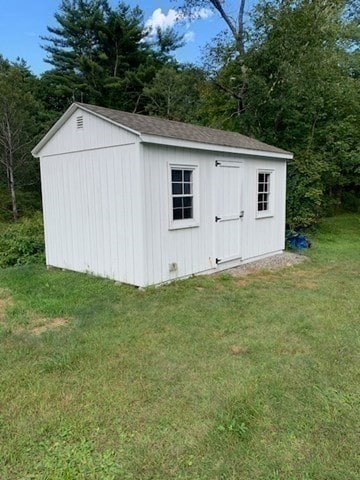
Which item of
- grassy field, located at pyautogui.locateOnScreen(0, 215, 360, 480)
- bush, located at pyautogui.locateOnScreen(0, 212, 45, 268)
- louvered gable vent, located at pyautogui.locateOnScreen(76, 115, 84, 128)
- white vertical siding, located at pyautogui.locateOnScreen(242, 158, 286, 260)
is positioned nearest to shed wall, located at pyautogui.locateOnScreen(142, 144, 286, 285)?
white vertical siding, located at pyautogui.locateOnScreen(242, 158, 286, 260)

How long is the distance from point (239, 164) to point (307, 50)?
690 centimetres

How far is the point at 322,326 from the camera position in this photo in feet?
12.8

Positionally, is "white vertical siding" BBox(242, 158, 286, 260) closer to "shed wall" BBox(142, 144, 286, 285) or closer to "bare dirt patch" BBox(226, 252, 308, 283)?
"shed wall" BBox(142, 144, 286, 285)

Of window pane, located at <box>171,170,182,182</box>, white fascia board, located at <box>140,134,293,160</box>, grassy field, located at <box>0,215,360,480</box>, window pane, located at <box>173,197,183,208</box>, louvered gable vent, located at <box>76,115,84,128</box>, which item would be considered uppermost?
louvered gable vent, located at <box>76,115,84,128</box>

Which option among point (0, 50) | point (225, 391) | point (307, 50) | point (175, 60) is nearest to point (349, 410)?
point (225, 391)

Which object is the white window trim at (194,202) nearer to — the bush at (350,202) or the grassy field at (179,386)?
the grassy field at (179,386)

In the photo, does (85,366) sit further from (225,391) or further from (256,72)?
(256,72)

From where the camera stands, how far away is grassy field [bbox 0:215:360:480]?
1.99m

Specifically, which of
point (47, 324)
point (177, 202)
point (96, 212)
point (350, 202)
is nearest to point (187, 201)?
point (177, 202)

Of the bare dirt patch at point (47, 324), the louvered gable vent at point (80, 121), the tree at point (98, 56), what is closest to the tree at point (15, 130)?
the tree at point (98, 56)

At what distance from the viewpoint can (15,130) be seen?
1327cm

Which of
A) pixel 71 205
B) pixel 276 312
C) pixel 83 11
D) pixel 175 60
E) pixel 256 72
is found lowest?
pixel 276 312

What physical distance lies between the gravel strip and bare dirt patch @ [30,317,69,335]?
3.25m

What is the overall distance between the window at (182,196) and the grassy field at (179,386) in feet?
4.20
